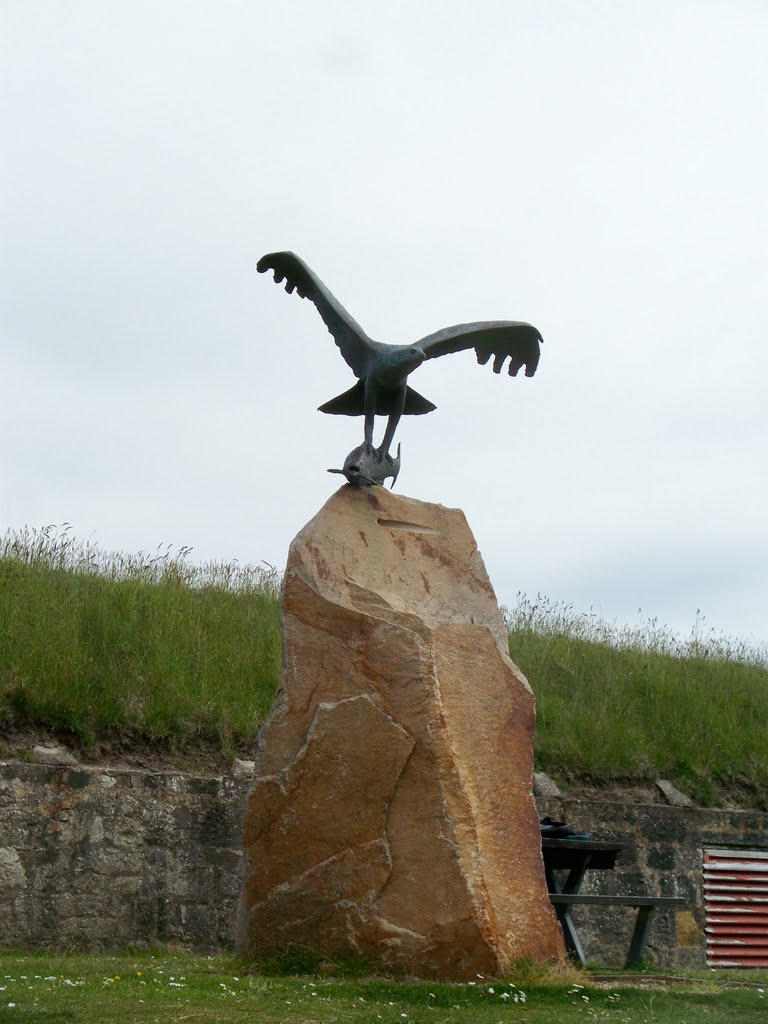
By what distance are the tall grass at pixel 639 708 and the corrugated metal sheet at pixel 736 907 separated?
62cm

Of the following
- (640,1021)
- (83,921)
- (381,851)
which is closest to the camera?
(640,1021)

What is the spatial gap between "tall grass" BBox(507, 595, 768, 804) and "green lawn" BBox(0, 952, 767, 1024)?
4.81 metres

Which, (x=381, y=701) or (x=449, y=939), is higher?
(x=381, y=701)

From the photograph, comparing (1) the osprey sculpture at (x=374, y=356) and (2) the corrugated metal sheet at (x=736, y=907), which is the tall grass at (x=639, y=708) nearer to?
(2) the corrugated metal sheet at (x=736, y=907)

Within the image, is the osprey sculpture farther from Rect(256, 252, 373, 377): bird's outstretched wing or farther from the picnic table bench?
the picnic table bench

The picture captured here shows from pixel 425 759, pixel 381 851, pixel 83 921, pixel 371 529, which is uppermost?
pixel 371 529

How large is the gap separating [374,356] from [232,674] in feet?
13.9

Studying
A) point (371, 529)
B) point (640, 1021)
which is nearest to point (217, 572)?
point (371, 529)

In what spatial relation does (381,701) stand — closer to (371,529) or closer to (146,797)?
(371,529)

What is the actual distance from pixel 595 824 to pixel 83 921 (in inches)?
164

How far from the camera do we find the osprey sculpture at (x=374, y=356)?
6438 millimetres

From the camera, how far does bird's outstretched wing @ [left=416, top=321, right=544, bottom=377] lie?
6.73m

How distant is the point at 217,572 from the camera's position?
40.1 ft

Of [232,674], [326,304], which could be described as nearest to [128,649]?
[232,674]
